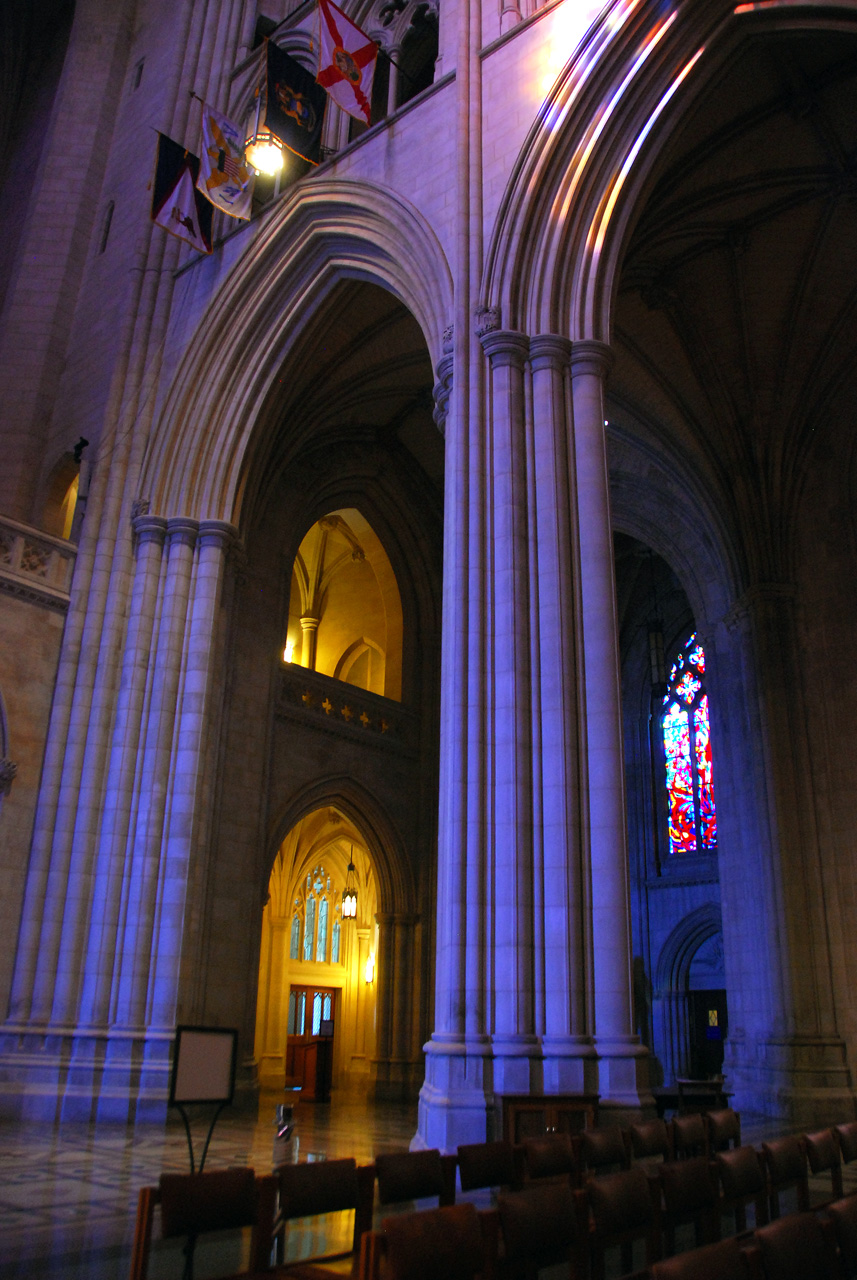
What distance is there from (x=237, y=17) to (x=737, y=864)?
49.8 ft

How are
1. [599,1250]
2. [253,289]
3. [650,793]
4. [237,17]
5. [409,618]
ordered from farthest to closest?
[650,793] < [409,618] < [237,17] < [253,289] < [599,1250]

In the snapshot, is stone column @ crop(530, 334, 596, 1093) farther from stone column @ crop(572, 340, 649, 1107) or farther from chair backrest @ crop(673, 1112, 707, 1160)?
chair backrest @ crop(673, 1112, 707, 1160)

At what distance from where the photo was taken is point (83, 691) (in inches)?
479

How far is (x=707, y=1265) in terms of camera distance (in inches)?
104

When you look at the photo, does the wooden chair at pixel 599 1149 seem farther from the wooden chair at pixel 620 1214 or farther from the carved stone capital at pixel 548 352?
the carved stone capital at pixel 548 352

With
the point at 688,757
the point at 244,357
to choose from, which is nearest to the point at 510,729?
the point at 244,357

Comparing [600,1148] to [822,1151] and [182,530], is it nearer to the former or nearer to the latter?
[822,1151]

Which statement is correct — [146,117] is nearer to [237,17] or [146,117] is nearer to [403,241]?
[237,17]

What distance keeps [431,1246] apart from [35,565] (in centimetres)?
1103

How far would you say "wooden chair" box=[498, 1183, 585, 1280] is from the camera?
10.4ft

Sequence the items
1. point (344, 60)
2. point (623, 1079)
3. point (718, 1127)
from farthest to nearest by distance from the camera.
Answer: point (344, 60) → point (623, 1079) → point (718, 1127)

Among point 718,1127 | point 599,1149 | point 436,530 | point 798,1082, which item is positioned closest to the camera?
point 599,1149

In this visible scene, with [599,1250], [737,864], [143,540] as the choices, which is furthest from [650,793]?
[599,1250]

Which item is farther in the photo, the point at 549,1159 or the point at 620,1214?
the point at 549,1159
